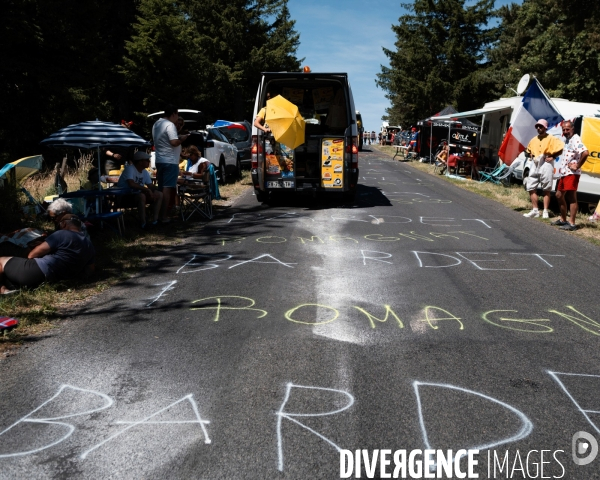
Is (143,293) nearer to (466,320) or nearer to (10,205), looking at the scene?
(466,320)

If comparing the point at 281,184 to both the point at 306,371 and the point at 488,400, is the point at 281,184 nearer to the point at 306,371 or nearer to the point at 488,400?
the point at 306,371

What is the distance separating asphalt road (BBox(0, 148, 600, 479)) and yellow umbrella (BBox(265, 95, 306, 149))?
15.7ft

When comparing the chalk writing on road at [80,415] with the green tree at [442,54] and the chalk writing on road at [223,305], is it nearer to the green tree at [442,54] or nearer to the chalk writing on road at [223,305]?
the chalk writing on road at [223,305]

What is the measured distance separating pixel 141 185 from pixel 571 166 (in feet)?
23.3

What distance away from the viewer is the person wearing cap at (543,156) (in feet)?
34.3

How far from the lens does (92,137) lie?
889 centimetres

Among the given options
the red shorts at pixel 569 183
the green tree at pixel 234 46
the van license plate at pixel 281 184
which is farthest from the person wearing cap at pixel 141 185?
the green tree at pixel 234 46

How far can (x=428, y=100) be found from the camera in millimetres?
46719

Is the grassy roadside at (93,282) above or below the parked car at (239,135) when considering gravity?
below

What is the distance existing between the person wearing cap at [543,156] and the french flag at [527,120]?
4.46 ft

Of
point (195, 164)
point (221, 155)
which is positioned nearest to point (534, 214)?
point (195, 164)

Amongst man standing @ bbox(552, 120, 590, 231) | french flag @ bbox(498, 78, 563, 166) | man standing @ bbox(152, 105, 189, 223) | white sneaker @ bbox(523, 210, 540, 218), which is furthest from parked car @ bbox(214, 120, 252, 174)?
man standing @ bbox(552, 120, 590, 231)

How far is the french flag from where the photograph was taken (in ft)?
40.6

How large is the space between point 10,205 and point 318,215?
539 cm
